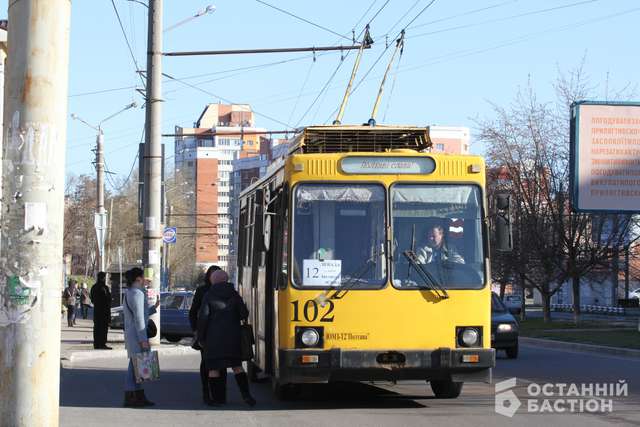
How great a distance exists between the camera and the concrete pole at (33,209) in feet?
22.0

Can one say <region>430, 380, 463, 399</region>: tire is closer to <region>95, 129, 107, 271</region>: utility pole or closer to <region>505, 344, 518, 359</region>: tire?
<region>505, 344, 518, 359</region>: tire

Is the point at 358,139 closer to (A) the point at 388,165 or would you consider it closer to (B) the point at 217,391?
(A) the point at 388,165

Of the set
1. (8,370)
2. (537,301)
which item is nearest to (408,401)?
(8,370)

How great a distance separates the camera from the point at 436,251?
511 inches

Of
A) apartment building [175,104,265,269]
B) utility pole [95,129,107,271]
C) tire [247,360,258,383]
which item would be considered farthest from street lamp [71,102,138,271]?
apartment building [175,104,265,269]

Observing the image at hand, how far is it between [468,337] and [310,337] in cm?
178

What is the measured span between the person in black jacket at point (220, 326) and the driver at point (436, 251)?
7.23 feet

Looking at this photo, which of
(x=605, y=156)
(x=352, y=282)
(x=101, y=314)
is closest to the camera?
(x=352, y=282)

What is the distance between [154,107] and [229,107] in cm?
17445

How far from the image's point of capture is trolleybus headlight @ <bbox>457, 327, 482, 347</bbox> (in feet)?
42.2

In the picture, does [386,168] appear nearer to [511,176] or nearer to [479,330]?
[479,330]

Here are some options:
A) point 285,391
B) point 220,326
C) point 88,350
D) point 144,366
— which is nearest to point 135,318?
point 144,366

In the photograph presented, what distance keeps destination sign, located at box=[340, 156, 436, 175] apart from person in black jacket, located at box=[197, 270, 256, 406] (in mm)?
1959

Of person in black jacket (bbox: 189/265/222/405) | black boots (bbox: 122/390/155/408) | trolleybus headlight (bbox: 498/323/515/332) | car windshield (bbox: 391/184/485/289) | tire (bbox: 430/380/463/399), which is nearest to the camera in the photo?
car windshield (bbox: 391/184/485/289)
